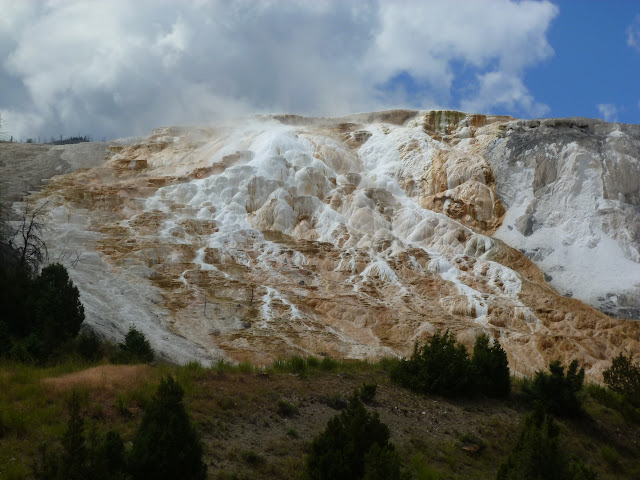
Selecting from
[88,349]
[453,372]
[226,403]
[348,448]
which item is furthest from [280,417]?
[88,349]

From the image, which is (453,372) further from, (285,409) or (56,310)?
(56,310)

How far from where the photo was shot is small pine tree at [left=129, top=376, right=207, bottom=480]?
22.6ft

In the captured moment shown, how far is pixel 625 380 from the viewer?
15.9m

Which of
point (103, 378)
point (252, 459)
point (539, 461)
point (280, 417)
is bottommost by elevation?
point (252, 459)

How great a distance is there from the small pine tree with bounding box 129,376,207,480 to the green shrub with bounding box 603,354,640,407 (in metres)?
12.4

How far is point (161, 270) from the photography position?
2852cm

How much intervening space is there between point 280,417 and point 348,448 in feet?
10.2

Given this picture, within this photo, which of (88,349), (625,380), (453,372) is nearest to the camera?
(88,349)

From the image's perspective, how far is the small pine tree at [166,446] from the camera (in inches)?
271

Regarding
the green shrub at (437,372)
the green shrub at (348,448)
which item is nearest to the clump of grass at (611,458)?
the green shrub at (437,372)

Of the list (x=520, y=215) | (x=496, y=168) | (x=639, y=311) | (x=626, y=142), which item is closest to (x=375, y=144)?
(x=496, y=168)

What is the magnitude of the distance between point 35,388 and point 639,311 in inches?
1115

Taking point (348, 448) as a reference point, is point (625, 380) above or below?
above

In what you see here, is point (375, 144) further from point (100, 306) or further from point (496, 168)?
point (100, 306)
